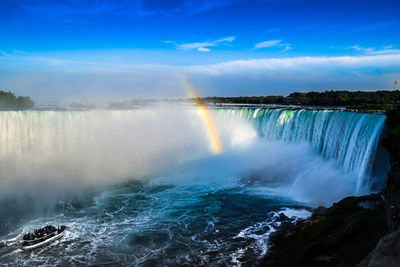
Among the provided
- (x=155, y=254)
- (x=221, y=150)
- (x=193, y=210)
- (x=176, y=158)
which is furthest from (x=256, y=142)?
(x=155, y=254)

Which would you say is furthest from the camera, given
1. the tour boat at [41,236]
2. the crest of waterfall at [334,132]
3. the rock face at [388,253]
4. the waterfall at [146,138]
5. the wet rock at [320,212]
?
the waterfall at [146,138]

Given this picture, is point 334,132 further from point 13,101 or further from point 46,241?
point 13,101

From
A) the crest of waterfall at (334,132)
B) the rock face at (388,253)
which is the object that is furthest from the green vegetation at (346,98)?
the rock face at (388,253)

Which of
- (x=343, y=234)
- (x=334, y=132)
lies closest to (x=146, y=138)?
(x=334, y=132)

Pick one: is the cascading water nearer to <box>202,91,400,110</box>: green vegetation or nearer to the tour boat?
the tour boat

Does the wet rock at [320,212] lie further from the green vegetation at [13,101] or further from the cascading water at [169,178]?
the green vegetation at [13,101]

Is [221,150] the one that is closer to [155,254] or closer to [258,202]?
[258,202]

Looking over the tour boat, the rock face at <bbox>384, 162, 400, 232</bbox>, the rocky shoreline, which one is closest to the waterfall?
the rock face at <bbox>384, 162, 400, 232</bbox>
